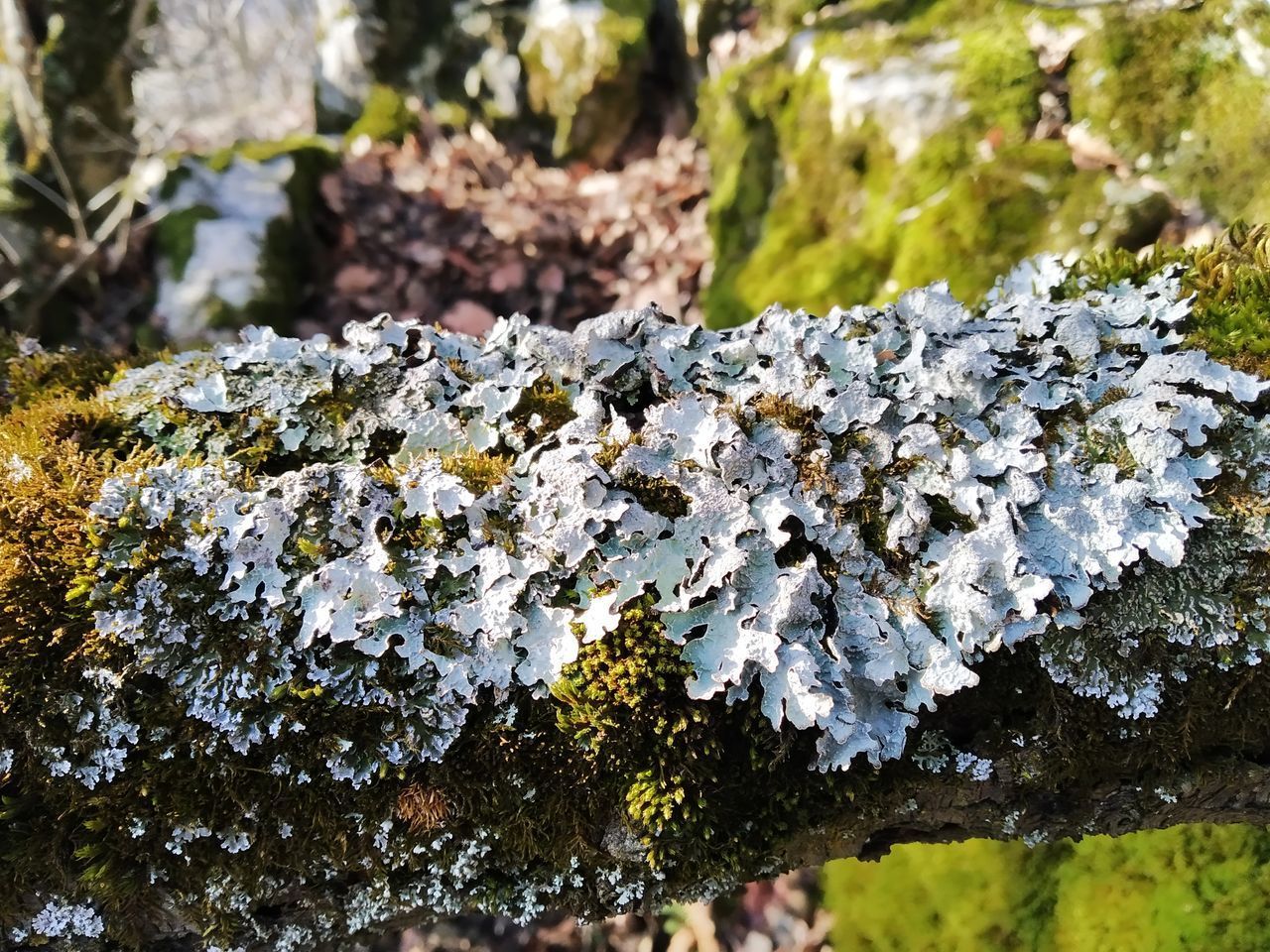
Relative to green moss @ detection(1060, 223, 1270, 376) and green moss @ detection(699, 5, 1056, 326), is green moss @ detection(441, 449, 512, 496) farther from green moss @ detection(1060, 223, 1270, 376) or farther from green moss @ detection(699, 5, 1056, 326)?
green moss @ detection(699, 5, 1056, 326)

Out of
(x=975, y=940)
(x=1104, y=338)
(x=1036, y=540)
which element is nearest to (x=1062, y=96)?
(x=1104, y=338)

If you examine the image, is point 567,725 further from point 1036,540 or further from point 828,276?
point 828,276

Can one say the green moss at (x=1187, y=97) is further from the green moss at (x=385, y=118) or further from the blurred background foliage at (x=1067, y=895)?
the green moss at (x=385, y=118)

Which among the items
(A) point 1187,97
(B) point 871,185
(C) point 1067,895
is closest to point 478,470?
(C) point 1067,895

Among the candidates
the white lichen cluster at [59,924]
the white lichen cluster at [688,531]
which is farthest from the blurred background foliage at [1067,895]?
the white lichen cluster at [59,924]

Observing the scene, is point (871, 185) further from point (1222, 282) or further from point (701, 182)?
point (1222, 282)

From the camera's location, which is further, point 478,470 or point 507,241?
point 507,241
